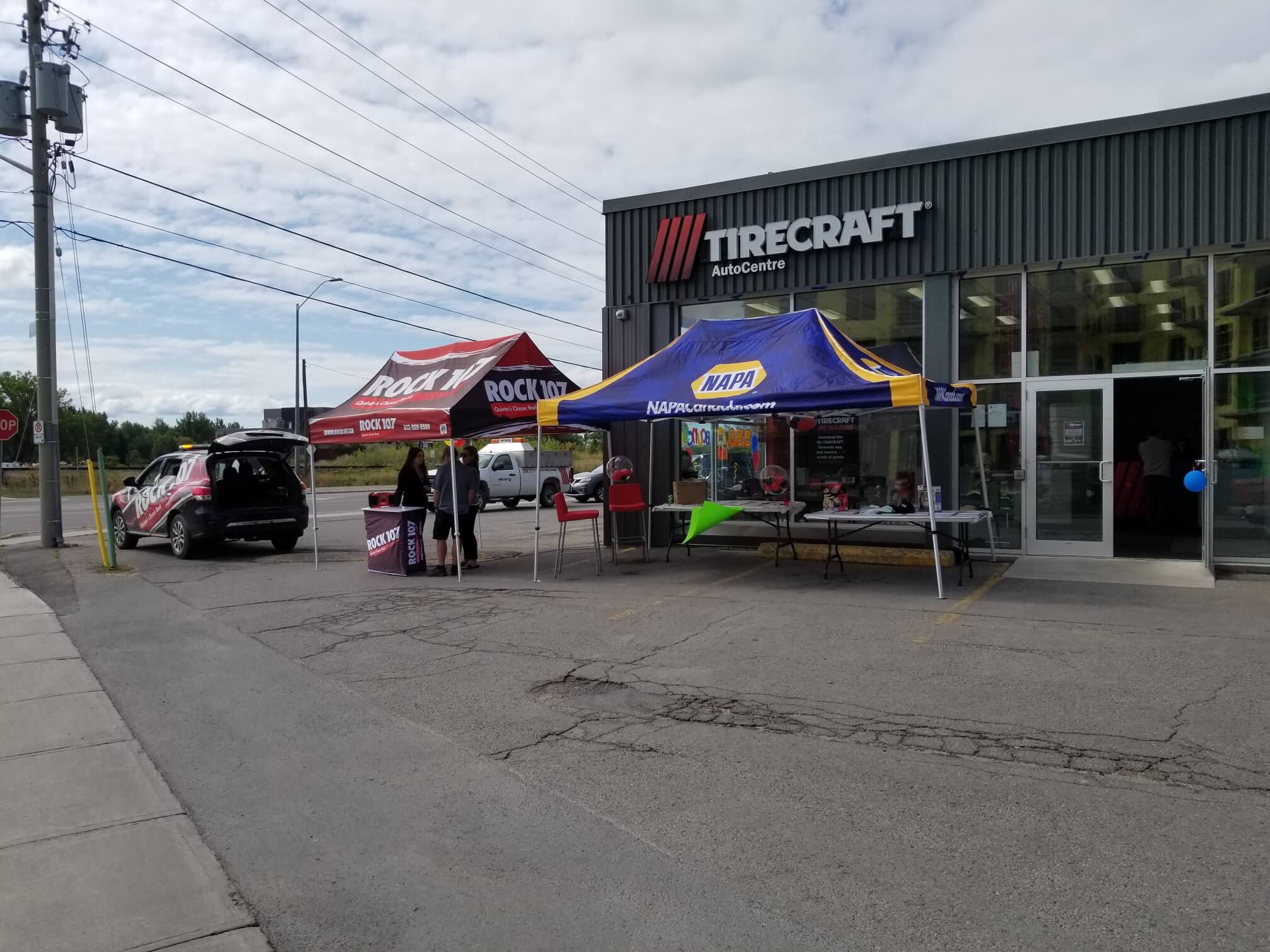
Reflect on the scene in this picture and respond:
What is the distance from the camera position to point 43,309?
1681cm

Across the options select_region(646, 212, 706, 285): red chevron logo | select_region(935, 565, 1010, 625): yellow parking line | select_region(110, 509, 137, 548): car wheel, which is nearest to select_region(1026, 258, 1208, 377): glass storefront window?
select_region(935, 565, 1010, 625): yellow parking line

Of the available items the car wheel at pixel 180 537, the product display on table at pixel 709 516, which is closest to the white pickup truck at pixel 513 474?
the car wheel at pixel 180 537

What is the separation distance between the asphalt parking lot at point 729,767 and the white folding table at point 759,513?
206 cm

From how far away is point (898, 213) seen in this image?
40.7 ft

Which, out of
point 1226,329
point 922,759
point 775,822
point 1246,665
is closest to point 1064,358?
point 1226,329

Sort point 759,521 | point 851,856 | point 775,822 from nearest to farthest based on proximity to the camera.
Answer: point 851,856
point 775,822
point 759,521

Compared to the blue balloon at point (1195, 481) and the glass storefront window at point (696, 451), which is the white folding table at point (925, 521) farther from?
the glass storefront window at point (696, 451)

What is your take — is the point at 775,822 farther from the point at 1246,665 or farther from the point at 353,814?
the point at 1246,665

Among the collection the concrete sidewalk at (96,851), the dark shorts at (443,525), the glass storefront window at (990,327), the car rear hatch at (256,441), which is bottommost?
the concrete sidewalk at (96,851)

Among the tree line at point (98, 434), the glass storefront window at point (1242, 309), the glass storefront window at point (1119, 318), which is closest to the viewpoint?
the glass storefront window at point (1242, 309)

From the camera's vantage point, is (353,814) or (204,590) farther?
(204,590)

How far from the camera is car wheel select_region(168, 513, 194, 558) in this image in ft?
47.0

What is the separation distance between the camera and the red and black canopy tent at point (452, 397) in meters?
11.6

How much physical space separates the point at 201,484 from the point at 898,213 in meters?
10.9
